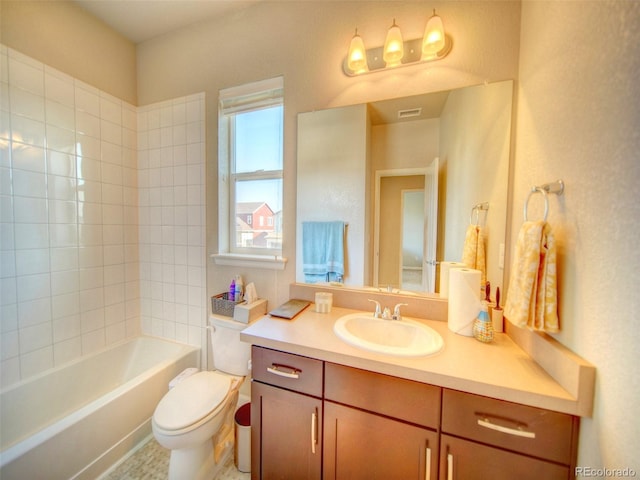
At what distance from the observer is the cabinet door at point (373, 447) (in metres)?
0.80

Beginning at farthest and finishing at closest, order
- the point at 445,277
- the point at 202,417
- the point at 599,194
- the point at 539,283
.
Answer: the point at 445,277
the point at 202,417
the point at 539,283
the point at 599,194

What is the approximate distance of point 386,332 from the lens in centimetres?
116

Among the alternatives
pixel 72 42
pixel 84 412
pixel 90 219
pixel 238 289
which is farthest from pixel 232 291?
pixel 72 42

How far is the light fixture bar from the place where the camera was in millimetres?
1153

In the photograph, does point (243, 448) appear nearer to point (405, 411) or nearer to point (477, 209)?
point (405, 411)

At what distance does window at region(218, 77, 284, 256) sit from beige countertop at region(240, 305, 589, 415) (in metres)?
0.74

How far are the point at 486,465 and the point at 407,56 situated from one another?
5.64 feet

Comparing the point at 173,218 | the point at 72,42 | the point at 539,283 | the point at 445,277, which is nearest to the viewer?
the point at 539,283

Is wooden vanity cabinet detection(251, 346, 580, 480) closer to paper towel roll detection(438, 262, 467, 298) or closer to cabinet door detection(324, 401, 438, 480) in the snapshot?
cabinet door detection(324, 401, 438, 480)

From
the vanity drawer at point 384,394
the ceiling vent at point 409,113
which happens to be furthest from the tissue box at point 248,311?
the ceiling vent at point 409,113

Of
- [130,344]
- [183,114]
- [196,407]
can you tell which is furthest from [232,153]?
[130,344]

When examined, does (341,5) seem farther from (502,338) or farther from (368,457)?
(368,457)

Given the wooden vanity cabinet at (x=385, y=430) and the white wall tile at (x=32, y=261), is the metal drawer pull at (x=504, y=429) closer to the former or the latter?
the wooden vanity cabinet at (x=385, y=430)

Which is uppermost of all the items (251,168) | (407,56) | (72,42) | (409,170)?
(72,42)
